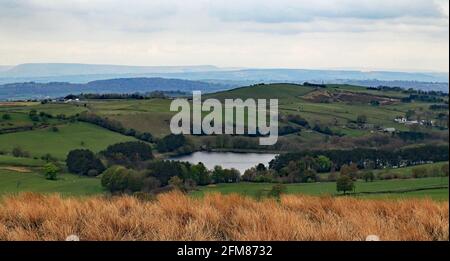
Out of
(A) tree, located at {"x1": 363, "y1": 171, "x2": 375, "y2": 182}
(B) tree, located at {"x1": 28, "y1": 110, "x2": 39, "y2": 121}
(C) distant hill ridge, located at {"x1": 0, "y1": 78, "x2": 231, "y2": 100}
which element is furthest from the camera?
(B) tree, located at {"x1": 28, "y1": 110, "x2": 39, "y2": 121}

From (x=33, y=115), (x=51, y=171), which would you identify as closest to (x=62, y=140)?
(x=33, y=115)

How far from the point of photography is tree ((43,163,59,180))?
9852 mm

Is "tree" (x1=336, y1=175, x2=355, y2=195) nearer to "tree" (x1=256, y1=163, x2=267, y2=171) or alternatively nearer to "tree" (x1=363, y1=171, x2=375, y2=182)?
"tree" (x1=363, y1=171, x2=375, y2=182)

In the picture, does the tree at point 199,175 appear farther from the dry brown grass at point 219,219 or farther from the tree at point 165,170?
the dry brown grass at point 219,219

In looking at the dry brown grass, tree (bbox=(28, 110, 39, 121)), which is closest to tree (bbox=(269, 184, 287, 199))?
the dry brown grass

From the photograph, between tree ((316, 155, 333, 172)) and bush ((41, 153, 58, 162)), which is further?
bush ((41, 153, 58, 162))

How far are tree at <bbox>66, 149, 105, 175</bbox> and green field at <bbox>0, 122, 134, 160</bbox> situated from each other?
0.50 meters

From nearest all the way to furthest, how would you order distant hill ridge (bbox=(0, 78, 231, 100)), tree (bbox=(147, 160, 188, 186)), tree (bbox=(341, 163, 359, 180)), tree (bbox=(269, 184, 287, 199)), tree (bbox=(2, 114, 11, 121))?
tree (bbox=(269, 184, 287, 199)), tree (bbox=(147, 160, 188, 186)), tree (bbox=(341, 163, 359, 180)), tree (bbox=(2, 114, 11, 121)), distant hill ridge (bbox=(0, 78, 231, 100))

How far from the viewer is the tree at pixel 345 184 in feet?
30.9

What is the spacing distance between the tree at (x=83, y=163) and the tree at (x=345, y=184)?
438cm

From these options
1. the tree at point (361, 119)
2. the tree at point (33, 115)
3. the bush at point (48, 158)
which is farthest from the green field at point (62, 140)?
the tree at point (361, 119)

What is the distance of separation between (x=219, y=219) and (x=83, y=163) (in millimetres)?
4735

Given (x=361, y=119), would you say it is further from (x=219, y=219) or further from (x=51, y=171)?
(x=219, y=219)
